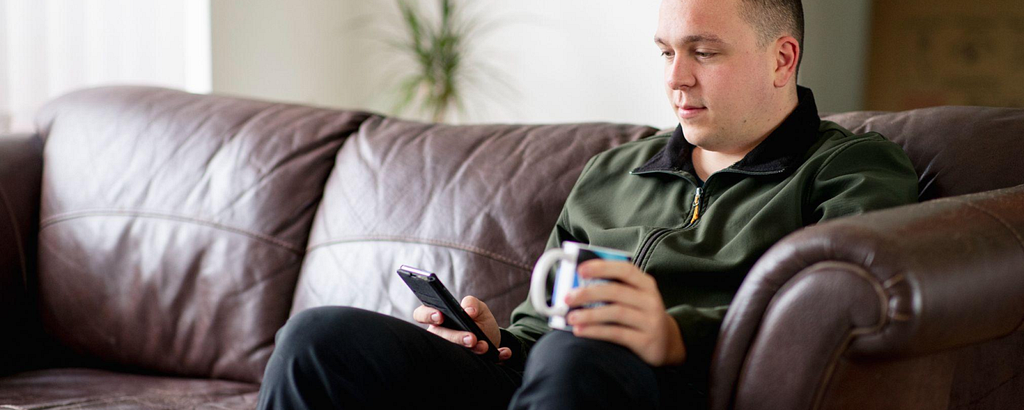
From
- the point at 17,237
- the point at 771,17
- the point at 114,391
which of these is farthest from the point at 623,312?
the point at 17,237

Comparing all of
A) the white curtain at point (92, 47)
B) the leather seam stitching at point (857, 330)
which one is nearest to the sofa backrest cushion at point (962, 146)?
the leather seam stitching at point (857, 330)

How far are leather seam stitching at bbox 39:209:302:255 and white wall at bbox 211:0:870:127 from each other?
1.62 m

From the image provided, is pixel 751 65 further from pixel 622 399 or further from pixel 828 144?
pixel 622 399

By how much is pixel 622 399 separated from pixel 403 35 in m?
3.19

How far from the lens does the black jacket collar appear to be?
4.18 ft

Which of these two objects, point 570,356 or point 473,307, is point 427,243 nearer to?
point 473,307

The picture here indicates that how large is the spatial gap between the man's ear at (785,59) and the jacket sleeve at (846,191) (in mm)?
152

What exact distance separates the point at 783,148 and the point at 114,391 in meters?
1.19

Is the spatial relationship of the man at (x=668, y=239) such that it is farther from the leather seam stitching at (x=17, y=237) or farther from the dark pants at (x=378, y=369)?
the leather seam stitching at (x=17, y=237)

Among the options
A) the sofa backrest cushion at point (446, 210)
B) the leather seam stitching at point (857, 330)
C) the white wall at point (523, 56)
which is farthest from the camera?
the white wall at point (523, 56)

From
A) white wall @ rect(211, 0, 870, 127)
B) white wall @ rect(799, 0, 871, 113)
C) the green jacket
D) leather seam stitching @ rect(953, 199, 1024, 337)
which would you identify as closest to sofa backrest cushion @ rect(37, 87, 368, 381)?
the green jacket

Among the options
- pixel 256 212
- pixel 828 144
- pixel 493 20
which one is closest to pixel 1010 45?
pixel 493 20

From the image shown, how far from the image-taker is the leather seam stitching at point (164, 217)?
1.76 m

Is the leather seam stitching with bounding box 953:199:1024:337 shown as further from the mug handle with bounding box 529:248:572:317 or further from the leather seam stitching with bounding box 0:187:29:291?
the leather seam stitching with bounding box 0:187:29:291
